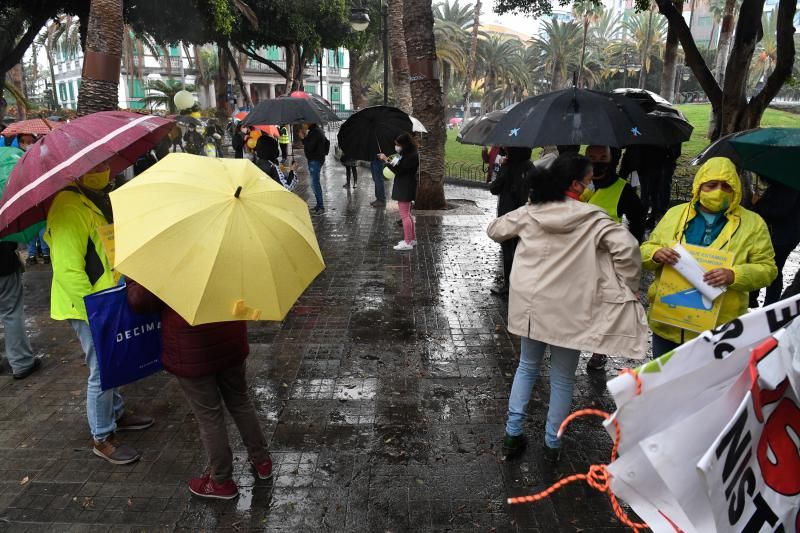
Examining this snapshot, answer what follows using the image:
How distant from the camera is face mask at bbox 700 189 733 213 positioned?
3.06 meters

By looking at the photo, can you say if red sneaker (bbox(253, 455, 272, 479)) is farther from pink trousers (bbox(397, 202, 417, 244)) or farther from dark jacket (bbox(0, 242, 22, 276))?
pink trousers (bbox(397, 202, 417, 244))

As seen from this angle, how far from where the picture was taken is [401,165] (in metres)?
8.35

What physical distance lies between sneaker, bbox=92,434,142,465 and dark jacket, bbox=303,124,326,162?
8.29m

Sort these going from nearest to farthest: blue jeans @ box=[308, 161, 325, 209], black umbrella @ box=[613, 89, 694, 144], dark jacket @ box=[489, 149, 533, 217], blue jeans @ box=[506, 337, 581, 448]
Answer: blue jeans @ box=[506, 337, 581, 448]
black umbrella @ box=[613, 89, 694, 144]
dark jacket @ box=[489, 149, 533, 217]
blue jeans @ box=[308, 161, 325, 209]

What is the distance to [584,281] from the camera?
2.99 metres

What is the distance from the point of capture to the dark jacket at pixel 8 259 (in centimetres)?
435

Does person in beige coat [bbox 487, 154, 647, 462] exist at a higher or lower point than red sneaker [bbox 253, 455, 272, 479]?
higher

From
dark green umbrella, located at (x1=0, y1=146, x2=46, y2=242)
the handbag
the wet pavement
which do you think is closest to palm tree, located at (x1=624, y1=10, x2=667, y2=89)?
the wet pavement

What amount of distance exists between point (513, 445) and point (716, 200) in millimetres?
1804

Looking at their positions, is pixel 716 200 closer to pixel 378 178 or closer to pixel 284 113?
pixel 284 113

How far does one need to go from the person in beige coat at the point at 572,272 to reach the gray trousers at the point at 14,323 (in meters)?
3.90

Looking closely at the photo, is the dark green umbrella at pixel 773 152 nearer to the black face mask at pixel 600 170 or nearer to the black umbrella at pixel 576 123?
the black umbrella at pixel 576 123

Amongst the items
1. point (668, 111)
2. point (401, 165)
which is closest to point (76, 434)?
point (401, 165)

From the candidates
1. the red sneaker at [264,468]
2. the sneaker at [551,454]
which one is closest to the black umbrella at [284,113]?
the red sneaker at [264,468]
